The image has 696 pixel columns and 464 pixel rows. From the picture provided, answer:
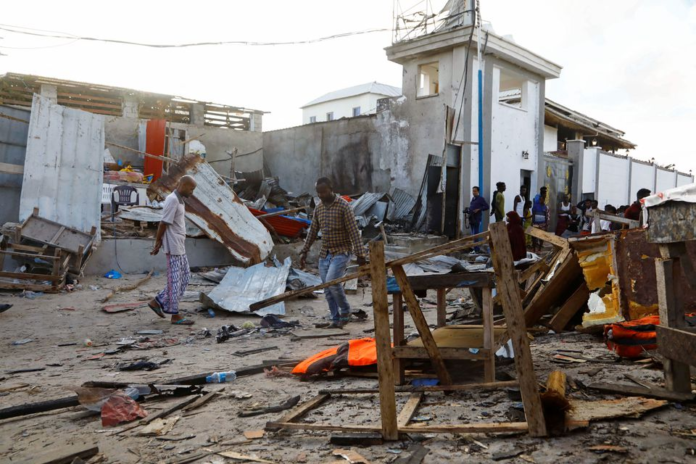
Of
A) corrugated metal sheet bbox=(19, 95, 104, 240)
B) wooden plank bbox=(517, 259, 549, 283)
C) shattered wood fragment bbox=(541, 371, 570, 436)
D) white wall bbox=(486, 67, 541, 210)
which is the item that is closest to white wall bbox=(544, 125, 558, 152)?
white wall bbox=(486, 67, 541, 210)

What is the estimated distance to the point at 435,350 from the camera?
3.47m

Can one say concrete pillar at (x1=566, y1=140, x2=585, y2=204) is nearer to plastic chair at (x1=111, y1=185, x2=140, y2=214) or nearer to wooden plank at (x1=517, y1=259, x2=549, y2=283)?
wooden plank at (x1=517, y1=259, x2=549, y2=283)

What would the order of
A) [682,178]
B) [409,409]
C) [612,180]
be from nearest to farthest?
[409,409]
[612,180]
[682,178]

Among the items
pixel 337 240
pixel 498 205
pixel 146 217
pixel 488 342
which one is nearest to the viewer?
pixel 488 342

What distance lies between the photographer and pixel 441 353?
3676mm

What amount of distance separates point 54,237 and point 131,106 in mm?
13121

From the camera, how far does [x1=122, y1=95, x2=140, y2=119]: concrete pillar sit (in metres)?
20.2

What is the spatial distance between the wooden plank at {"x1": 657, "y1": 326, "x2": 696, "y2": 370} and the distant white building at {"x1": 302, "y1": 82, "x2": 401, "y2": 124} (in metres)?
40.7

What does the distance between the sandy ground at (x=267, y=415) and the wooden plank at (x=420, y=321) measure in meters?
0.17

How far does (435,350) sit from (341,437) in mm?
976

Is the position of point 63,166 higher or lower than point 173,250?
higher

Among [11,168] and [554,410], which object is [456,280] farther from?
[11,168]

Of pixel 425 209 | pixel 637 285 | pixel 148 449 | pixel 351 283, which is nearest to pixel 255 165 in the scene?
pixel 425 209

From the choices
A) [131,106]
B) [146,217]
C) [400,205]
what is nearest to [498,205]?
[400,205]
